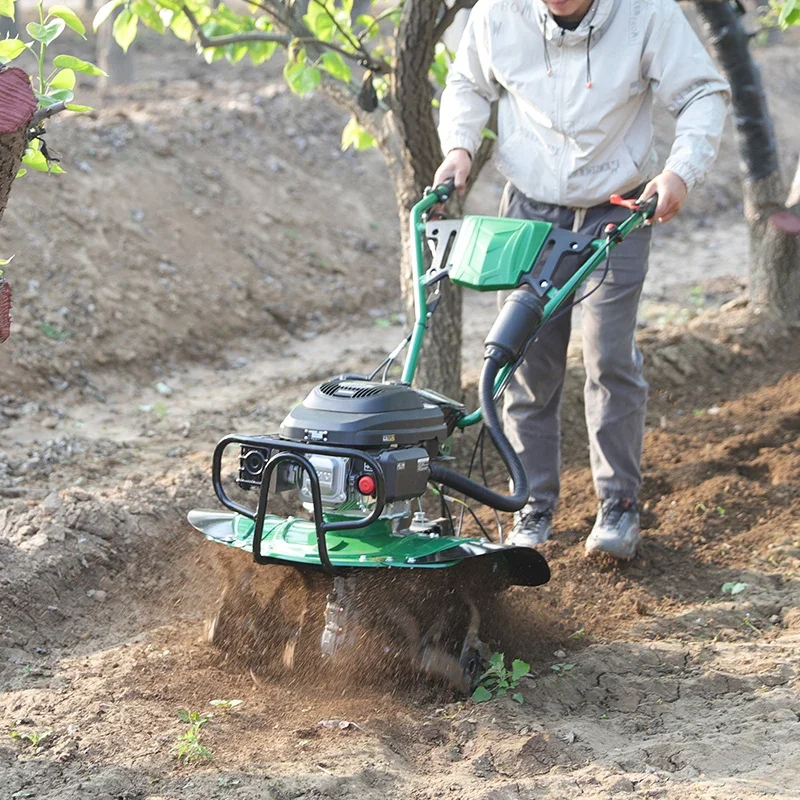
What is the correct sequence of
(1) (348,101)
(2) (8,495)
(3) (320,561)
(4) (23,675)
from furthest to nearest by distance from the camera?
(1) (348,101)
(2) (8,495)
(4) (23,675)
(3) (320,561)

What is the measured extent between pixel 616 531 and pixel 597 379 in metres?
0.55

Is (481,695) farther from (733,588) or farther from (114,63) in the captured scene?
(114,63)

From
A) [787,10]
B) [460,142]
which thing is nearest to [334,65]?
[460,142]

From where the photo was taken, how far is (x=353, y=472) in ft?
9.26

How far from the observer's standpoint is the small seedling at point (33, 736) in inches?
105

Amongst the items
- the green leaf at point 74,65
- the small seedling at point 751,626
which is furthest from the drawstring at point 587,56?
the small seedling at point 751,626

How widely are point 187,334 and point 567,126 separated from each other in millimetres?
4363

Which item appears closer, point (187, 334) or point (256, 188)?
point (187, 334)

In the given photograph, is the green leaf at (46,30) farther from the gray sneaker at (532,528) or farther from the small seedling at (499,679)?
the gray sneaker at (532,528)

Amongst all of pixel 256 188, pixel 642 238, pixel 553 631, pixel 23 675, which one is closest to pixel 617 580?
pixel 553 631

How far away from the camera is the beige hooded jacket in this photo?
136 inches

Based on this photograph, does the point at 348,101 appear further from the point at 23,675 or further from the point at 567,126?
the point at 23,675

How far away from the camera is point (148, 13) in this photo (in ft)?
14.3

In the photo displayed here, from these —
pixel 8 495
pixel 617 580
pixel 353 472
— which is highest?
pixel 353 472
